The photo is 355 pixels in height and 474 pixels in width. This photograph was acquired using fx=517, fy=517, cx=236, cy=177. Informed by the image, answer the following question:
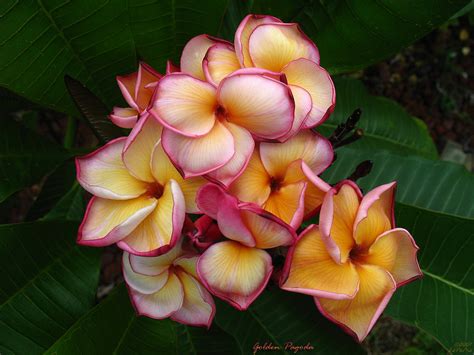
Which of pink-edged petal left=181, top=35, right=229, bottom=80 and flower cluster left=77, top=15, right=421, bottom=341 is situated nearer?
flower cluster left=77, top=15, right=421, bottom=341

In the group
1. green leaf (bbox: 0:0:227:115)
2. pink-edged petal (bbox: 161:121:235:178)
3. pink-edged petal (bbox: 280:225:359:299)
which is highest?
green leaf (bbox: 0:0:227:115)

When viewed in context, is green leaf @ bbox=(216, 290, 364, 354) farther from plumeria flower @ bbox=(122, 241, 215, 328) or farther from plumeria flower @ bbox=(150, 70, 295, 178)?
plumeria flower @ bbox=(150, 70, 295, 178)

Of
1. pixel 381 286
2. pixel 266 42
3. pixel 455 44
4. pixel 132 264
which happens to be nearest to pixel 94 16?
pixel 266 42

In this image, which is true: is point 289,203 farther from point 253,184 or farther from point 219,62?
point 219,62

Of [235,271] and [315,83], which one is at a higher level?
[315,83]

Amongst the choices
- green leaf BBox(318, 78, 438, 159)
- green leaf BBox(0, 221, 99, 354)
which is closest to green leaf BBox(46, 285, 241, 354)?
green leaf BBox(0, 221, 99, 354)

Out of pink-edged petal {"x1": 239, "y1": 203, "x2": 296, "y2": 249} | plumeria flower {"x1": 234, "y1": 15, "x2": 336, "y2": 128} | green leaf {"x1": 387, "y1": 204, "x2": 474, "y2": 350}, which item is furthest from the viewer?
green leaf {"x1": 387, "y1": 204, "x2": 474, "y2": 350}

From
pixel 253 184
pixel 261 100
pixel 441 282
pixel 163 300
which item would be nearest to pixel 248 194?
pixel 253 184

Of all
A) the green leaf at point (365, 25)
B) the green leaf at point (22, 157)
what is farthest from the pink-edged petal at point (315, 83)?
the green leaf at point (22, 157)
